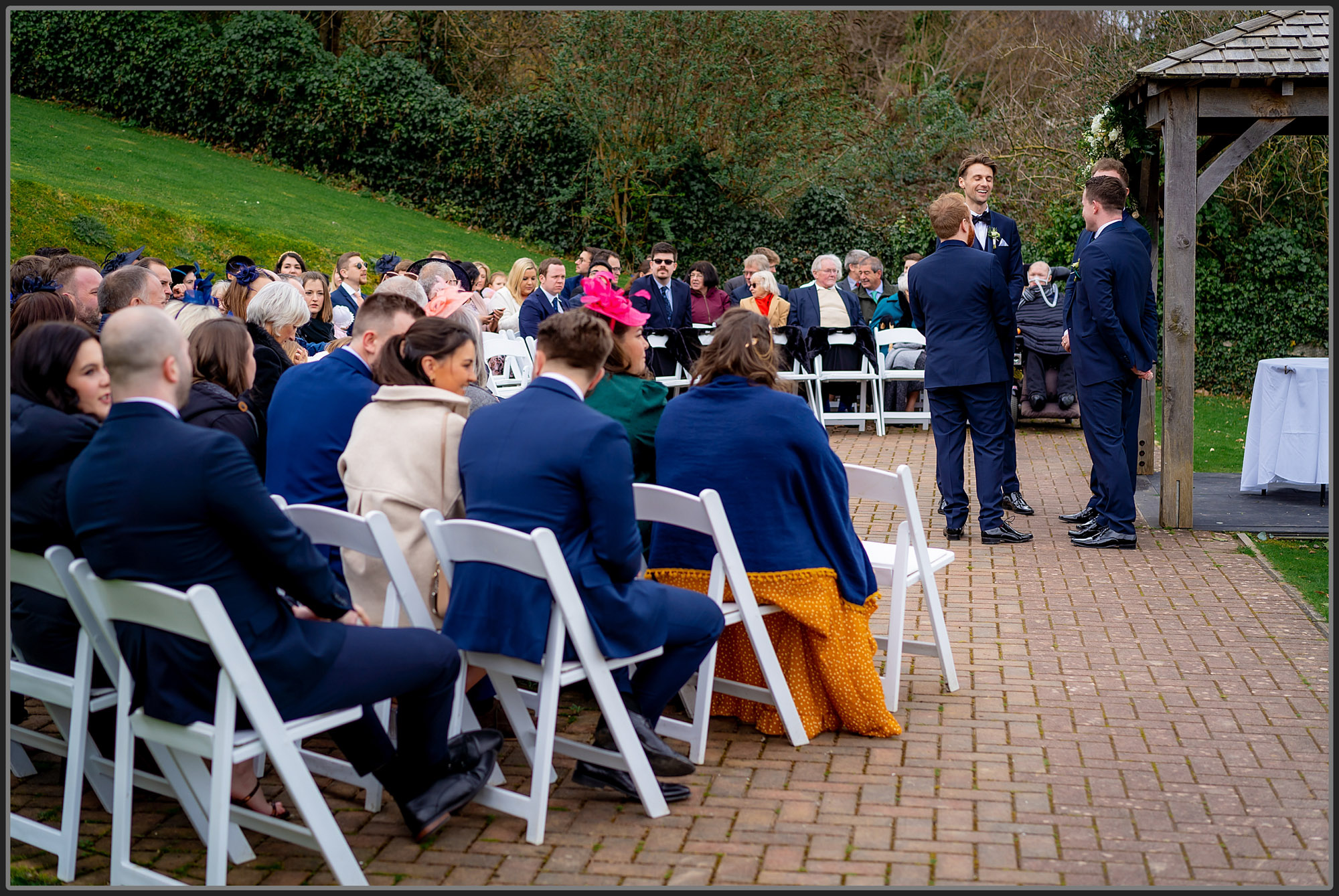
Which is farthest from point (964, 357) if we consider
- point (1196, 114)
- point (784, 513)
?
point (784, 513)

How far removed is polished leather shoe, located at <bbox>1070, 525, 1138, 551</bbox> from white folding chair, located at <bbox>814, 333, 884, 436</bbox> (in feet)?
14.9

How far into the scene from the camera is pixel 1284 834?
11.8ft

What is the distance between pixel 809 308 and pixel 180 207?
1121 cm

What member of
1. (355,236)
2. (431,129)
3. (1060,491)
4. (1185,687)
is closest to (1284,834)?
(1185,687)

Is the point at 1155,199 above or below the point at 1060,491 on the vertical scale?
above

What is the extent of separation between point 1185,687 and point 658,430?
245 centimetres

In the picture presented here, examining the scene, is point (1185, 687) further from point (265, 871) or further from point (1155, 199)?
point (1155, 199)

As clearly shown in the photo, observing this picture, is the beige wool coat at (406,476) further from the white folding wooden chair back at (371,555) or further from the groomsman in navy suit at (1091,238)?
the groomsman in navy suit at (1091,238)

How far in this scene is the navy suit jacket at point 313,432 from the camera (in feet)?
14.4

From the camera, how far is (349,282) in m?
10.3

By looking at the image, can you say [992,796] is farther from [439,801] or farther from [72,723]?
[72,723]

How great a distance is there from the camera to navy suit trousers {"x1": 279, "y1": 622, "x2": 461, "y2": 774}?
322 centimetres

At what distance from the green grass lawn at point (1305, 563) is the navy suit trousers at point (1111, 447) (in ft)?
2.77

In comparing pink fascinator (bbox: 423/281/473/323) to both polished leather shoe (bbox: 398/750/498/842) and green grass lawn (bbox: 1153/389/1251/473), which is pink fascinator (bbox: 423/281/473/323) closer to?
polished leather shoe (bbox: 398/750/498/842)
